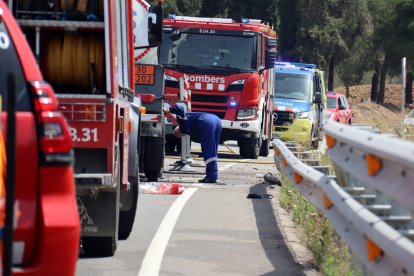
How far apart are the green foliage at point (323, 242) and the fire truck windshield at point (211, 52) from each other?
1058cm

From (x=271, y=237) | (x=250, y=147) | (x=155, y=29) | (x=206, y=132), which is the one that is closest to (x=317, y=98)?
(x=250, y=147)

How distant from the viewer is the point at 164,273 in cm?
830

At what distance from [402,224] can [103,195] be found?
301 cm

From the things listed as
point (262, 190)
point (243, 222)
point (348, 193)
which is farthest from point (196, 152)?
point (348, 193)

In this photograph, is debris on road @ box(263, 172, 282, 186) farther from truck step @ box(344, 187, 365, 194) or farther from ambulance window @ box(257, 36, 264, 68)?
truck step @ box(344, 187, 365, 194)

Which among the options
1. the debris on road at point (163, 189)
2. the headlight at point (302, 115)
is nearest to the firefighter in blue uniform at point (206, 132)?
the debris on road at point (163, 189)

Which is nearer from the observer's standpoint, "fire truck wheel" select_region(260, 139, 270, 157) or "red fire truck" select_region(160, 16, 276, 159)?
"red fire truck" select_region(160, 16, 276, 159)

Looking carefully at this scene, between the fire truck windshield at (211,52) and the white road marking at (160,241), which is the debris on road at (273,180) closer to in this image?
the white road marking at (160,241)

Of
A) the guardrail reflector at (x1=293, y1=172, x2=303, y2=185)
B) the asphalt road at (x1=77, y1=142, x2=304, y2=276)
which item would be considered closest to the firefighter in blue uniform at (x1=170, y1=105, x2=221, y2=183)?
the asphalt road at (x1=77, y1=142, x2=304, y2=276)

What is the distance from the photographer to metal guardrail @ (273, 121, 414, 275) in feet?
16.3

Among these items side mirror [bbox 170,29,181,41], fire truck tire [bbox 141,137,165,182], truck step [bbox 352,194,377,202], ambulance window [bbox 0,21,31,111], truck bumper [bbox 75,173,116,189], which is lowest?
fire truck tire [bbox 141,137,165,182]

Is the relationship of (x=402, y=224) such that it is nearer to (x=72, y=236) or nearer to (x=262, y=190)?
(x=72, y=236)

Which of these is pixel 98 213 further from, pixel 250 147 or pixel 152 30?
pixel 250 147

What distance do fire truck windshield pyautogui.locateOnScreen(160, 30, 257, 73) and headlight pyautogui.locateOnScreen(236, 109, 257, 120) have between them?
2.99 ft
